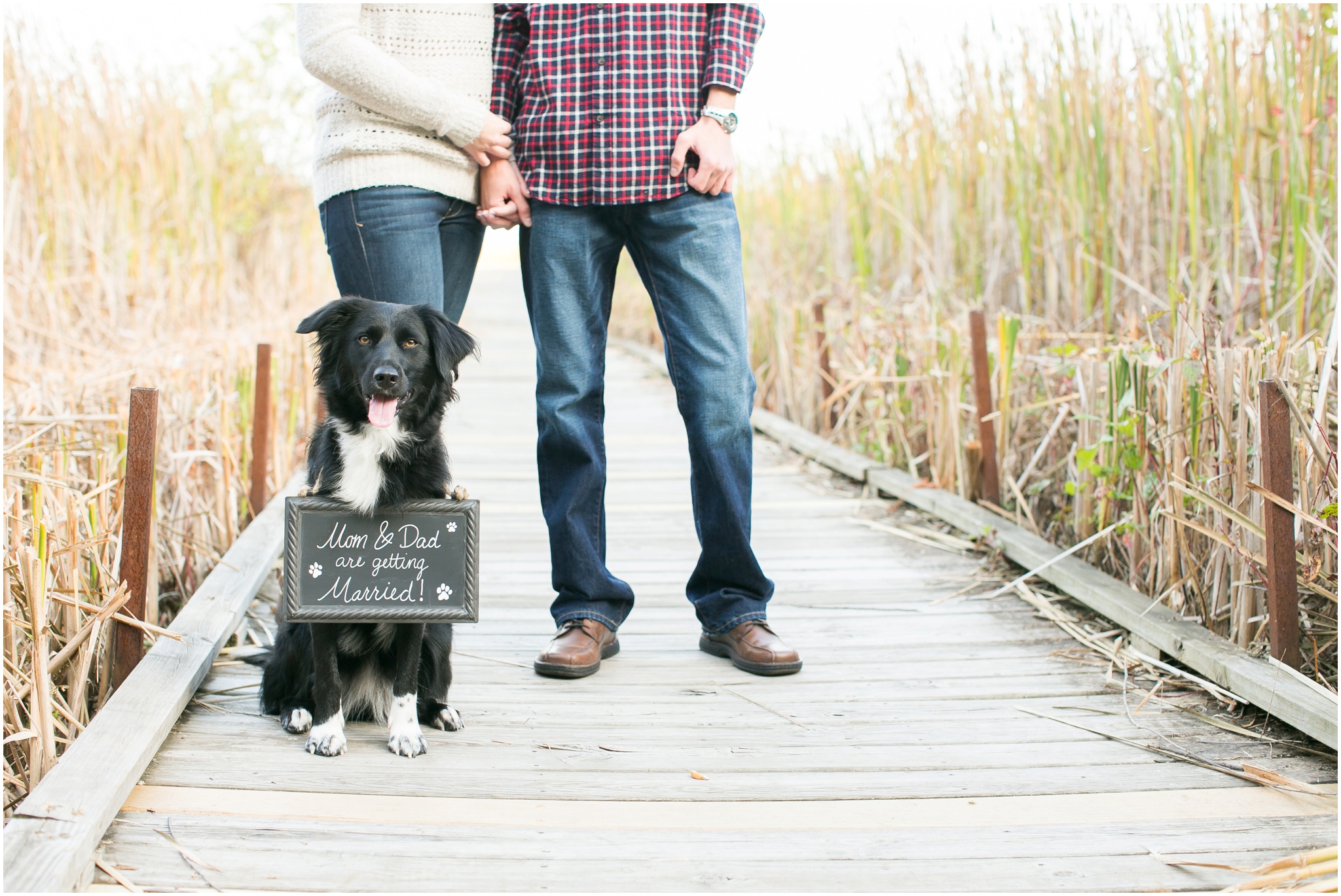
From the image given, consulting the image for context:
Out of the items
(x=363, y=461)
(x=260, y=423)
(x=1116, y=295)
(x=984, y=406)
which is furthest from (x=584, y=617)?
(x=1116, y=295)

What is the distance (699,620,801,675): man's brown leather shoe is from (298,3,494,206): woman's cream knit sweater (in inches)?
44.5

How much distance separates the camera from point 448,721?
191cm

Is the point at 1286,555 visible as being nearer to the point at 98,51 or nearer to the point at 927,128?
the point at 927,128

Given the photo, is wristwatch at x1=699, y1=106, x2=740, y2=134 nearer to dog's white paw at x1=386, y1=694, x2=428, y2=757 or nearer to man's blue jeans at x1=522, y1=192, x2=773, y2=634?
man's blue jeans at x1=522, y1=192, x2=773, y2=634

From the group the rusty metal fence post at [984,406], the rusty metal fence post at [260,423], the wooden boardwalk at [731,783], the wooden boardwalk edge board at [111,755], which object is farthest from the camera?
the rusty metal fence post at [984,406]

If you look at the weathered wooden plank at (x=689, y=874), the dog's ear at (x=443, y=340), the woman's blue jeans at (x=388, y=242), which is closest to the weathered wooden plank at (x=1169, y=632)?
the weathered wooden plank at (x=689, y=874)

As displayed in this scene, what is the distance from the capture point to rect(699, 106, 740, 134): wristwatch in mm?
2133

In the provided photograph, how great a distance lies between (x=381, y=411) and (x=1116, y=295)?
3.12m

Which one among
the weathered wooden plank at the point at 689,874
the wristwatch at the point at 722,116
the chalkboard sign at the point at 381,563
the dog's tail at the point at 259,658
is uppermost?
the wristwatch at the point at 722,116

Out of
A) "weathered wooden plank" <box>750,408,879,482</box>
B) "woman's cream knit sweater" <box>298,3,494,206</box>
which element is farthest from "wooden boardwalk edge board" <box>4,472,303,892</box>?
"weathered wooden plank" <box>750,408,879,482</box>

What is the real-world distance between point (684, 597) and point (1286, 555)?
1.49 metres

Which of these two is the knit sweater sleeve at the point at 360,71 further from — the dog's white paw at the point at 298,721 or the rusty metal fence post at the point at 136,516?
the dog's white paw at the point at 298,721

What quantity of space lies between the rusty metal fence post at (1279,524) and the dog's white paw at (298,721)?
184 centimetres

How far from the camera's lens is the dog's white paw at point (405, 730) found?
179 cm
